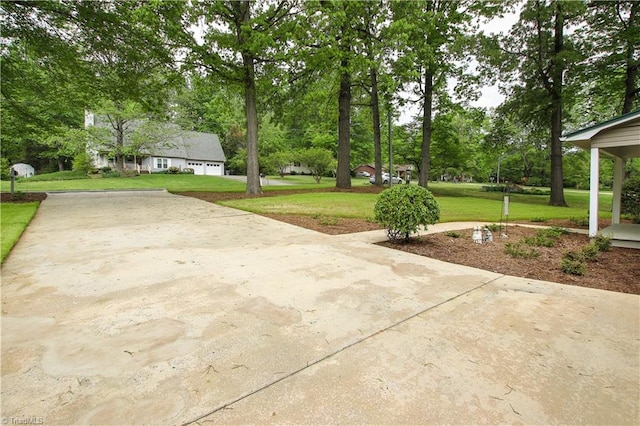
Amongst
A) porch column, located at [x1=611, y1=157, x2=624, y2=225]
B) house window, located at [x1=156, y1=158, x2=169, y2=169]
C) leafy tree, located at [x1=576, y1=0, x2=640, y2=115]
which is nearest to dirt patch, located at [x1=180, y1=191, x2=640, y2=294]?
porch column, located at [x1=611, y1=157, x2=624, y2=225]

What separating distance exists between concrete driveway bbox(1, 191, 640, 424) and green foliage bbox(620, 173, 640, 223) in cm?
888

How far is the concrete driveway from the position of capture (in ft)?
5.60

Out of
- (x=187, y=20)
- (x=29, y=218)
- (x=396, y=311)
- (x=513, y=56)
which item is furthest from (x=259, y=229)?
(x=513, y=56)

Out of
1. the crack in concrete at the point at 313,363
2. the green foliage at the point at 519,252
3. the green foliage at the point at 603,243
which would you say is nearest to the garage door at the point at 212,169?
the green foliage at the point at 519,252

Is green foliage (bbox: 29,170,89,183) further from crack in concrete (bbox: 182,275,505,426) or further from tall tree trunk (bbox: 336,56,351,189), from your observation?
crack in concrete (bbox: 182,275,505,426)

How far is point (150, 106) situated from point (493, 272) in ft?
52.2

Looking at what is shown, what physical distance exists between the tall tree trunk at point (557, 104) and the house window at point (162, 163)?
36.4 meters

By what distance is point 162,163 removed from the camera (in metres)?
35.8

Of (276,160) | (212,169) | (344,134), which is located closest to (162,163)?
(212,169)

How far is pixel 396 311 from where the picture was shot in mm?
2977

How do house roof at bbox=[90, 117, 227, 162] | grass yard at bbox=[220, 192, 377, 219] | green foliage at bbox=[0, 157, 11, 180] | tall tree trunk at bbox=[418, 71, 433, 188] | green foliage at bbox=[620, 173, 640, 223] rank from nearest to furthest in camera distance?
green foliage at bbox=[620, 173, 640, 223], grass yard at bbox=[220, 192, 377, 219], tall tree trunk at bbox=[418, 71, 433, 188], green foliage at bbox=[0, 157, 11, 180], house roof at bbox=[90, 117, 227, 162]

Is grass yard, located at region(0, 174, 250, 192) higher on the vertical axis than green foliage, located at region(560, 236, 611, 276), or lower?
higher

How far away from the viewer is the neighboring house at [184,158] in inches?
1325

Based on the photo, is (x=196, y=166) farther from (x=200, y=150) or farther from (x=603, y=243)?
(x=603, y=243)
